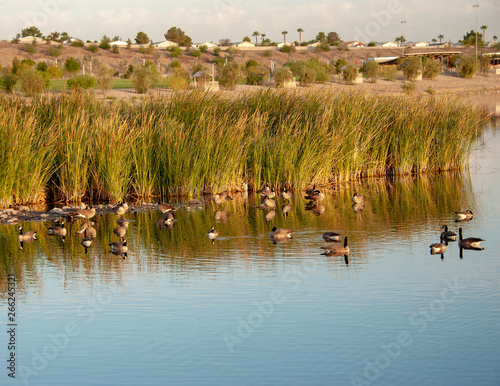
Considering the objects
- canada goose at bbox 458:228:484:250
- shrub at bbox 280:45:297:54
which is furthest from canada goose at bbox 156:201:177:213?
shrub at bbox 280:45:297:54

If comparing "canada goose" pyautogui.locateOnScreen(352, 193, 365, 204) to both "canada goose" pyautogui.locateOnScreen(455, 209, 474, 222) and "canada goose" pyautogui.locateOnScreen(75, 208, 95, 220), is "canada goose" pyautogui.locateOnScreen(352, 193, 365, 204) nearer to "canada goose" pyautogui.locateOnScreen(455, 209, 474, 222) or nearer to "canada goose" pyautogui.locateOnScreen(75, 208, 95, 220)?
"canada goose" pyautogui.locateOnScreen(455, 209, 474, 222)

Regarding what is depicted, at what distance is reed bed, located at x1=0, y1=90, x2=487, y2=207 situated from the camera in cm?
1587

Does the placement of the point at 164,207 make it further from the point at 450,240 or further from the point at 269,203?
the point at 450,240

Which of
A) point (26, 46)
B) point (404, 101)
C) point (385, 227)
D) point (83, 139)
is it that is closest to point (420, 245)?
point (385, 227)

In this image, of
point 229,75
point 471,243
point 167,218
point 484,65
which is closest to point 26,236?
point 167,218

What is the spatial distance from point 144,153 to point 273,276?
697 cm

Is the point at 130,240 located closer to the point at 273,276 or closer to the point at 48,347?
the point at 273,276

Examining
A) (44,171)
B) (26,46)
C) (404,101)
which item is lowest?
(44,171)

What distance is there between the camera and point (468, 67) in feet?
245

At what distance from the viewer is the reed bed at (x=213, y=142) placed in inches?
625

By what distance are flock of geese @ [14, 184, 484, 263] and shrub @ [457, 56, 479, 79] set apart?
6266 centimetres

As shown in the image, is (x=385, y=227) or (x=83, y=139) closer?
(x=385, y=227)

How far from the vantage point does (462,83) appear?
70.7 metres

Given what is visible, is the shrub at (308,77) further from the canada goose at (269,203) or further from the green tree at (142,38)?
the green tree at (142,38)
